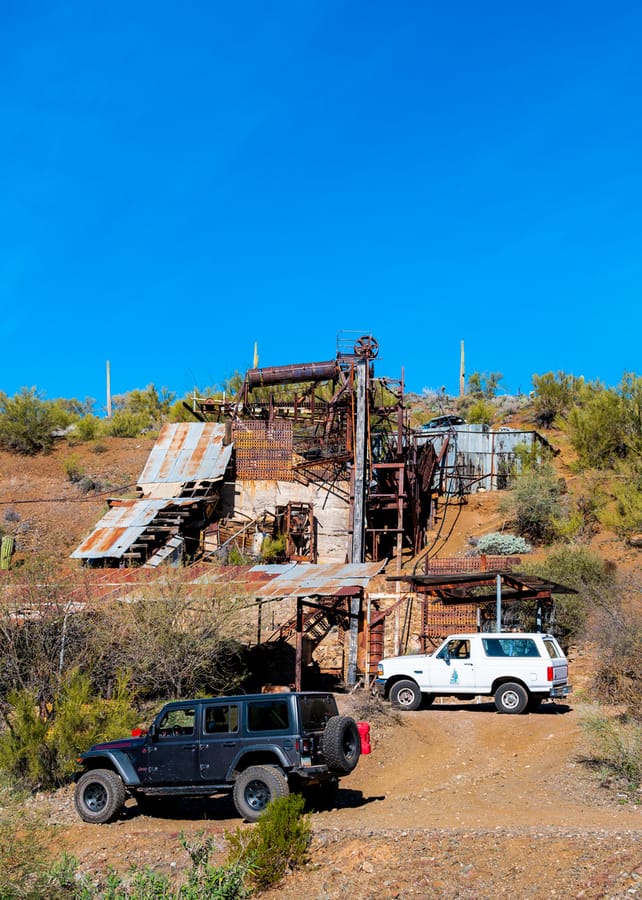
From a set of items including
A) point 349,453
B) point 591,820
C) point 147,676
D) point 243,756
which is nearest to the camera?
point 591,820

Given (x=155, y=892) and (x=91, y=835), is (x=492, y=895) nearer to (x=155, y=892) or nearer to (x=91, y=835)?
(x=155, y=892)

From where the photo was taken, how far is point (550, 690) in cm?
1806

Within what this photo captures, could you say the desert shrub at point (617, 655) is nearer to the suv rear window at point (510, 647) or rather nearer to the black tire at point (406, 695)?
the suv rear window at point (510, 647)

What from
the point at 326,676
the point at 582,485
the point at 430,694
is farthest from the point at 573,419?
the point at 430,694

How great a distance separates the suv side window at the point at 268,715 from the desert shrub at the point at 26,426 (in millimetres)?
40297

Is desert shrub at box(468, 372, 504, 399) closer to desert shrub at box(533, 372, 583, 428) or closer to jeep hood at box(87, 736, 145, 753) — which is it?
desert shrub at box(533, 372, 583, 428)

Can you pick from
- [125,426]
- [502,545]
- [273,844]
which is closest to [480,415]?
[502,545]

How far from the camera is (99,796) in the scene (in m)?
12.1

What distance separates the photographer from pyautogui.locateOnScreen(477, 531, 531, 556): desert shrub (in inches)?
1258

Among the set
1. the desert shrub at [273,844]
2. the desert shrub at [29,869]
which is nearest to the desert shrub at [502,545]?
the desert shrub at [273,844]

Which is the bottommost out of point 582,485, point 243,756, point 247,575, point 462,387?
point 243,756

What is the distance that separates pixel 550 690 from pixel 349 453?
58.1ft

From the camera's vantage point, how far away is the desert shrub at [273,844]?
A: 355 inches

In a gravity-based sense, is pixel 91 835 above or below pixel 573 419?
below
